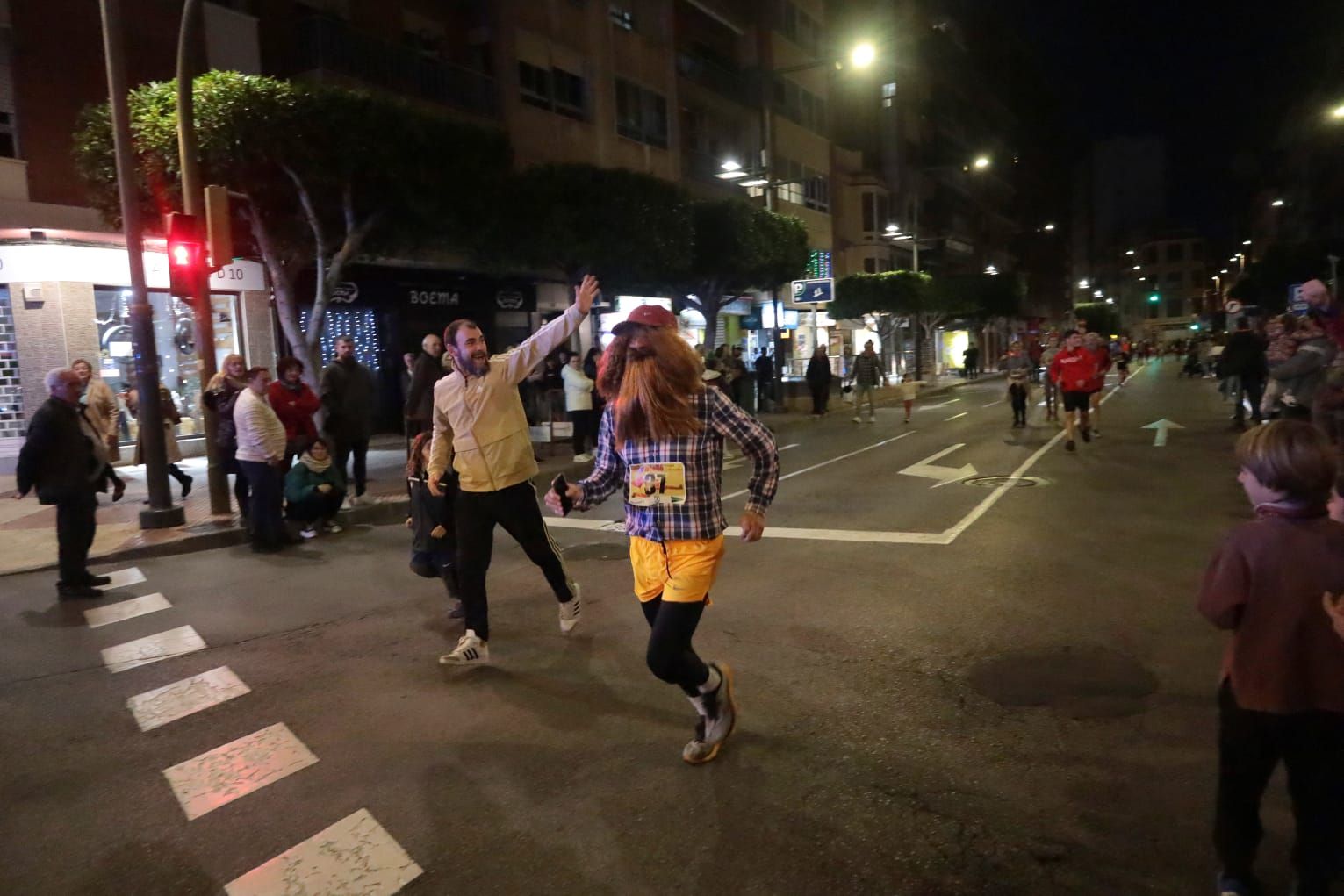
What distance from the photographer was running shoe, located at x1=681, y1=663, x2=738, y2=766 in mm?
4082

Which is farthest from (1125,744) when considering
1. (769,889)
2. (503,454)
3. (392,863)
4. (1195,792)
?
(503,454)

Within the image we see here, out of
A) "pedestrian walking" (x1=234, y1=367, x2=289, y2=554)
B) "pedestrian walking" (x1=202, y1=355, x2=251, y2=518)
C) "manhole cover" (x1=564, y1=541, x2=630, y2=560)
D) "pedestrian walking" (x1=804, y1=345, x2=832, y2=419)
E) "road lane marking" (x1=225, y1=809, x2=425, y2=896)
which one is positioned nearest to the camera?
"road lane marking" (x1=225, y1=809, x2=425, y2=896)

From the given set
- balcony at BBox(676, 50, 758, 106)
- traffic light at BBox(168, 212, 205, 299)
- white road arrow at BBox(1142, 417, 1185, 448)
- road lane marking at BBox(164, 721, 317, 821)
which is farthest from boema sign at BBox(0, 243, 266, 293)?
balcony at BBox(676, 50, 758, 106)

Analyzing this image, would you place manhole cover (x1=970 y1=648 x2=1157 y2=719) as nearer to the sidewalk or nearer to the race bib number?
the race bib number

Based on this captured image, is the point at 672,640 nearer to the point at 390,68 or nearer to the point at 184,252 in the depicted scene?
the point at 184,252

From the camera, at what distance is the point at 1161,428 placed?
17.0 metres

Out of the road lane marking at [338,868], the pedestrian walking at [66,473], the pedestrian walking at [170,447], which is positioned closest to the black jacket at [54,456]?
the pedestrian walking at [66,473]

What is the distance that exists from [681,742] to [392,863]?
1.38m

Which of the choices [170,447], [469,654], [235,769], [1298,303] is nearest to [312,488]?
[170,447]

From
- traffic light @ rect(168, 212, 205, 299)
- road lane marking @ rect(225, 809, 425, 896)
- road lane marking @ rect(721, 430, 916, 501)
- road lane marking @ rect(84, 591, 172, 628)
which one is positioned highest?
traffic light @ rect(168, 212, 205, 299)

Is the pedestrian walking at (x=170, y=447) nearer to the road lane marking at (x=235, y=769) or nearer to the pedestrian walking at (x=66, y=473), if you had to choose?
the pedestrian walking at (x=66, y=473)

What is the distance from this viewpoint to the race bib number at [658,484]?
3.79 m

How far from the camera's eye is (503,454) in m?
5.39

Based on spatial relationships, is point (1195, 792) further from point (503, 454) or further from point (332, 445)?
point (332, 445)
